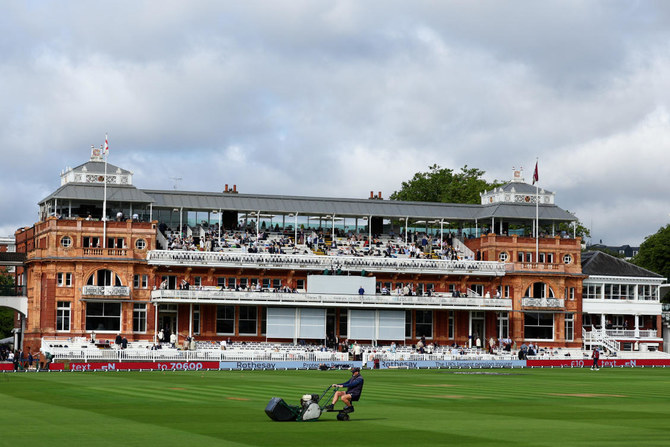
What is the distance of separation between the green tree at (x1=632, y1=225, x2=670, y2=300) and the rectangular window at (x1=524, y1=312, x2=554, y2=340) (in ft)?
91.3

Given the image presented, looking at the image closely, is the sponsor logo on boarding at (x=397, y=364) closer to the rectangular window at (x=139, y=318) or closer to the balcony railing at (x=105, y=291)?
the rectangular window at (x=139, y=318)

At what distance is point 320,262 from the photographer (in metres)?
86.9

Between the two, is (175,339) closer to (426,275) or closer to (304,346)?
(304,346)

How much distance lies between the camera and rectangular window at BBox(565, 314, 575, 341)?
95438 millimetres

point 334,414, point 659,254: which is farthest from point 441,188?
point 334,414

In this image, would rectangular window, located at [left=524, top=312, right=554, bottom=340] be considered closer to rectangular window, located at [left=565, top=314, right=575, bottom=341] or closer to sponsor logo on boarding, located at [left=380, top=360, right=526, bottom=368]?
rectangular window, located at [left=565, top=314, right=575, bottom=341]

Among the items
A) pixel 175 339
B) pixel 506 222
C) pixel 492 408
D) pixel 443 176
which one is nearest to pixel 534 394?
pixel 492 408

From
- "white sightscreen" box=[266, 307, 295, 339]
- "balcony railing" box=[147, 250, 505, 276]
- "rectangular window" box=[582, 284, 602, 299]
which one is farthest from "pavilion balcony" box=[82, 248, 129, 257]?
"rectangular window" box=[582, 284, 602, 299]

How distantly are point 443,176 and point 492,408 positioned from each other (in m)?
91.3

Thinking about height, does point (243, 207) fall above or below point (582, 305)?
above

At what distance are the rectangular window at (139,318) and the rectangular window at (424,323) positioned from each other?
2287 cm

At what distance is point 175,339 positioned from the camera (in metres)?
78.6

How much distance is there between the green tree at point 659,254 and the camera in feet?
382

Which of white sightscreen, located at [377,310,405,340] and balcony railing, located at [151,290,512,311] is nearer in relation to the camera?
balcony railing, located at [151,290,512,311]
